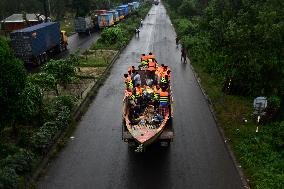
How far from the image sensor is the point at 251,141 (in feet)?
53.1

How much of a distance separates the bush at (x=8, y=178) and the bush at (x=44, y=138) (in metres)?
2.73

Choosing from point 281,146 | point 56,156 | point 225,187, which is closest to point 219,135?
point 281,146

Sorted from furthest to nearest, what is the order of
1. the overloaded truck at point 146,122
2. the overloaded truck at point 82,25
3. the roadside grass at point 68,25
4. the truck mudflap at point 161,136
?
1. the roadside grass at point 68,25
2. the overloaded truck at point 82,25
3. the truck mudflap at point 161,136
4. the overloaded truck at point 146,122

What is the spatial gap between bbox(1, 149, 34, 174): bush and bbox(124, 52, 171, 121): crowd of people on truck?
4.60m

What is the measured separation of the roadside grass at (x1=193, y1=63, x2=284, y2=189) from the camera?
1354 cm

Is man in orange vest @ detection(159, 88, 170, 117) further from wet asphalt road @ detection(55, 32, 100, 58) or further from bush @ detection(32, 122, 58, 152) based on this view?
wet asphalt road @ detection(55, 32, 100, 58)

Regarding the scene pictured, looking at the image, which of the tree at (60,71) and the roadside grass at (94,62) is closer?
the tree at (60,71)

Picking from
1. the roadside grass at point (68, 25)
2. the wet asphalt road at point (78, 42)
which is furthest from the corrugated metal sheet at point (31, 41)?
the roadside grass at point (68, 25)

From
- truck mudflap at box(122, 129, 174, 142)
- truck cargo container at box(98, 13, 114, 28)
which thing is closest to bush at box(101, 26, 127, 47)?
truck cargo container at box(98, 13, 114, 28)

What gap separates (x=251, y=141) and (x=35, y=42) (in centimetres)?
2266

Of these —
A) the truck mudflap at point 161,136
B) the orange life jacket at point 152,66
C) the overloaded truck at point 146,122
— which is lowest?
the truck mudflap at point 161,136

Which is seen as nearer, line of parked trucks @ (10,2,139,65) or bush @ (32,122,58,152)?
bush @ (32,122,58,152)

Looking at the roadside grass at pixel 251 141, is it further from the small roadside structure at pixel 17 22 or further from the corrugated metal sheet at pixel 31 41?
the small roadside structure at pixel 17 22

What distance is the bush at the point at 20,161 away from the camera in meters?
13.5
